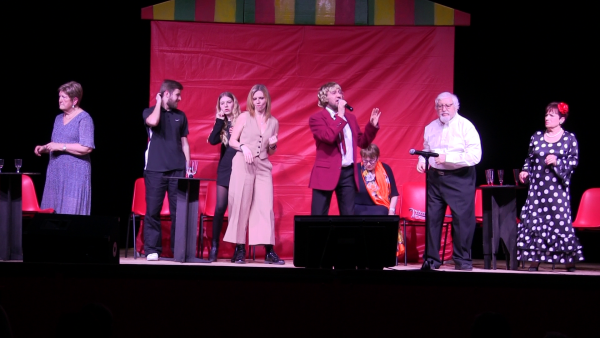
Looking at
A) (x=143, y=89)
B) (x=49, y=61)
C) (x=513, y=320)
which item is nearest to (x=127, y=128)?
(x=143, y=89)

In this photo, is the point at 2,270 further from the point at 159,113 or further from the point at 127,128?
the point at 127,128

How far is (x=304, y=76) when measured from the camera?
263 inches

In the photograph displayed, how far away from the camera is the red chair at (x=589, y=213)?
5.93m

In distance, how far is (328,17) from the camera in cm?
663

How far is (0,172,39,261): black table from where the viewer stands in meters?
5.37

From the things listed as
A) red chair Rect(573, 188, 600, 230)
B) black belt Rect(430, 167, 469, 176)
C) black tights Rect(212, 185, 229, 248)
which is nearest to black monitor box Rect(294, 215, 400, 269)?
black belt Rect(430, 167, 469, 176)

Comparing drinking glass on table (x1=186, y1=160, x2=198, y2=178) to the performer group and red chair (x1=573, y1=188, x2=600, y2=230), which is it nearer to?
the performer group

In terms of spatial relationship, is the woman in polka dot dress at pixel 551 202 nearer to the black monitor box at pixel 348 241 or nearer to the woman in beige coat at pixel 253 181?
the woman in beige coat at pixel 253 181

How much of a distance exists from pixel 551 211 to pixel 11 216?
15.1 ft

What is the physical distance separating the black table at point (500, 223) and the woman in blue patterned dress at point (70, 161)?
347 centimetres

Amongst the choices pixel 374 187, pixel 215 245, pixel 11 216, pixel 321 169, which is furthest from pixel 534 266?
pixel 11 216

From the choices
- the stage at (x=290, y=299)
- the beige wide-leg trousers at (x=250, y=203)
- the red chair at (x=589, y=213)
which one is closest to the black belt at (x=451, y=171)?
the red chair at (x=589, y=213)

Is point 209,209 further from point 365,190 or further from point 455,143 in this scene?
point 455,143

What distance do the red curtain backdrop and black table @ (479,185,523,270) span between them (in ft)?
3.25
